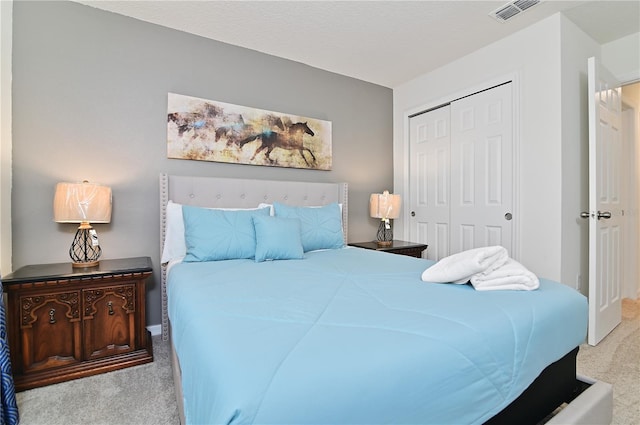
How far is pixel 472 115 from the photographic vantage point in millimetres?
3100

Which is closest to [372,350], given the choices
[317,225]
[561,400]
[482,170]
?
[561,400]

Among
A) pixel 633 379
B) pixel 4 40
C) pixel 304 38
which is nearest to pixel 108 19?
pixel 4 40

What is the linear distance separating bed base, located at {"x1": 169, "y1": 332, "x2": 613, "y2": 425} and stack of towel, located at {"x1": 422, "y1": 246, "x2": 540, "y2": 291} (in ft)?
1.09

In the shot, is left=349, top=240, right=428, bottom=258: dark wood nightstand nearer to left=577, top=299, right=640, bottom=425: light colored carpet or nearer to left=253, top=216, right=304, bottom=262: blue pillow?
left=253, top=216, right=304, bottom=262: blue pillow

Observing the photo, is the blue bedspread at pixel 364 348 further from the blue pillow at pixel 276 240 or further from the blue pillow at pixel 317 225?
the blue pillow at pixel 317 225

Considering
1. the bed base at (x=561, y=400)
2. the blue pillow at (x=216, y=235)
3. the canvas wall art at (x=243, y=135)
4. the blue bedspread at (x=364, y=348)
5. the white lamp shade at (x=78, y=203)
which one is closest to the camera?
the blue bedspread at (x=364, y=348)

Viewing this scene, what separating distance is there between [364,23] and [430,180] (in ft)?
5.92

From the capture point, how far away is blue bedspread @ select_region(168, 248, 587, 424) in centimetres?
67

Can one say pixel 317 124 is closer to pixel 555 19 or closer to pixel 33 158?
pixel 555 19

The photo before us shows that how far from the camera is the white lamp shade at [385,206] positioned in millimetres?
3432

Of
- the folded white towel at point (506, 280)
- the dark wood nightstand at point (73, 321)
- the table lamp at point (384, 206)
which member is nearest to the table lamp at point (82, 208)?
the dark wood nightstand at point (73, 321)

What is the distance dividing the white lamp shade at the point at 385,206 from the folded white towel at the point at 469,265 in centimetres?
193

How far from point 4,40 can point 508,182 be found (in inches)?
156

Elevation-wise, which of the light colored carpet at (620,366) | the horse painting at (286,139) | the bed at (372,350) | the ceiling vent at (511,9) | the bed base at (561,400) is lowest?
the light colored carpet at (620,366)
